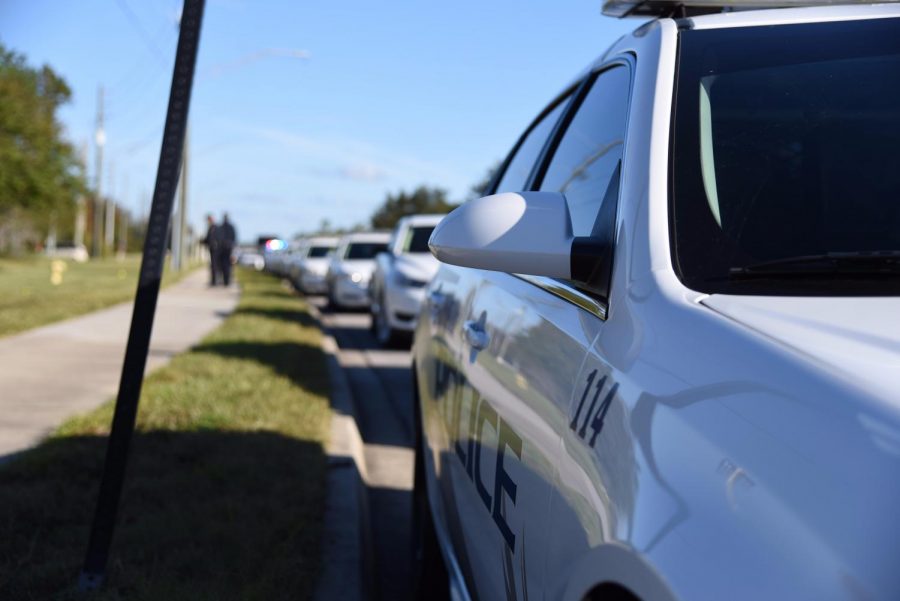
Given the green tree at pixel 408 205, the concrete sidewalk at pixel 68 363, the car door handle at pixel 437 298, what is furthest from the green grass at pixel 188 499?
the green tree at pixel 408 205

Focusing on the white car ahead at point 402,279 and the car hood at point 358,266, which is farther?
the car hood at point 358,266

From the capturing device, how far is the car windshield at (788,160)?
1828mm

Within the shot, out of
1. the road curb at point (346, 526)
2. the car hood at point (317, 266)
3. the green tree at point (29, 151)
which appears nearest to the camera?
the road curb at point (346, 526)

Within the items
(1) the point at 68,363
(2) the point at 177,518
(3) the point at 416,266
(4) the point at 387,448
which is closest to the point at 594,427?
(2) the point at 177,518

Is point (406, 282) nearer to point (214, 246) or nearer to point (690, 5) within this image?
point (690, 5)

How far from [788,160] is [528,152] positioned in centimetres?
184

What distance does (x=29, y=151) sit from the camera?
51.6 m

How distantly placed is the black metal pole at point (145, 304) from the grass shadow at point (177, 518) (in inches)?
7.5

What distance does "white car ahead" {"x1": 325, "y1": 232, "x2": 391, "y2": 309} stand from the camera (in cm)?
2120

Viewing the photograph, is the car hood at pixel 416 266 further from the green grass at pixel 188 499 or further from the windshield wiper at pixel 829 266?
the windshield wiper at pixel 829 266

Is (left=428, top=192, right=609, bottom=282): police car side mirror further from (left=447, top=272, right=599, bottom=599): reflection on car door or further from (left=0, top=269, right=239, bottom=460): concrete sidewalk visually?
(left=0, top=269, right=239, bottom=460): concrete sidewalk

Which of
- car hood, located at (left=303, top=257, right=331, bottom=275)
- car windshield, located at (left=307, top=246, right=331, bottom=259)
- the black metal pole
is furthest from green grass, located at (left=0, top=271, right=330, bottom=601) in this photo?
car windshield, located at (left=307, top=246, right=331, bottom=259)

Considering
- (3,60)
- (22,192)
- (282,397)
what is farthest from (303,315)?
(3,60)

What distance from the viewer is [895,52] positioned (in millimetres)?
2350
